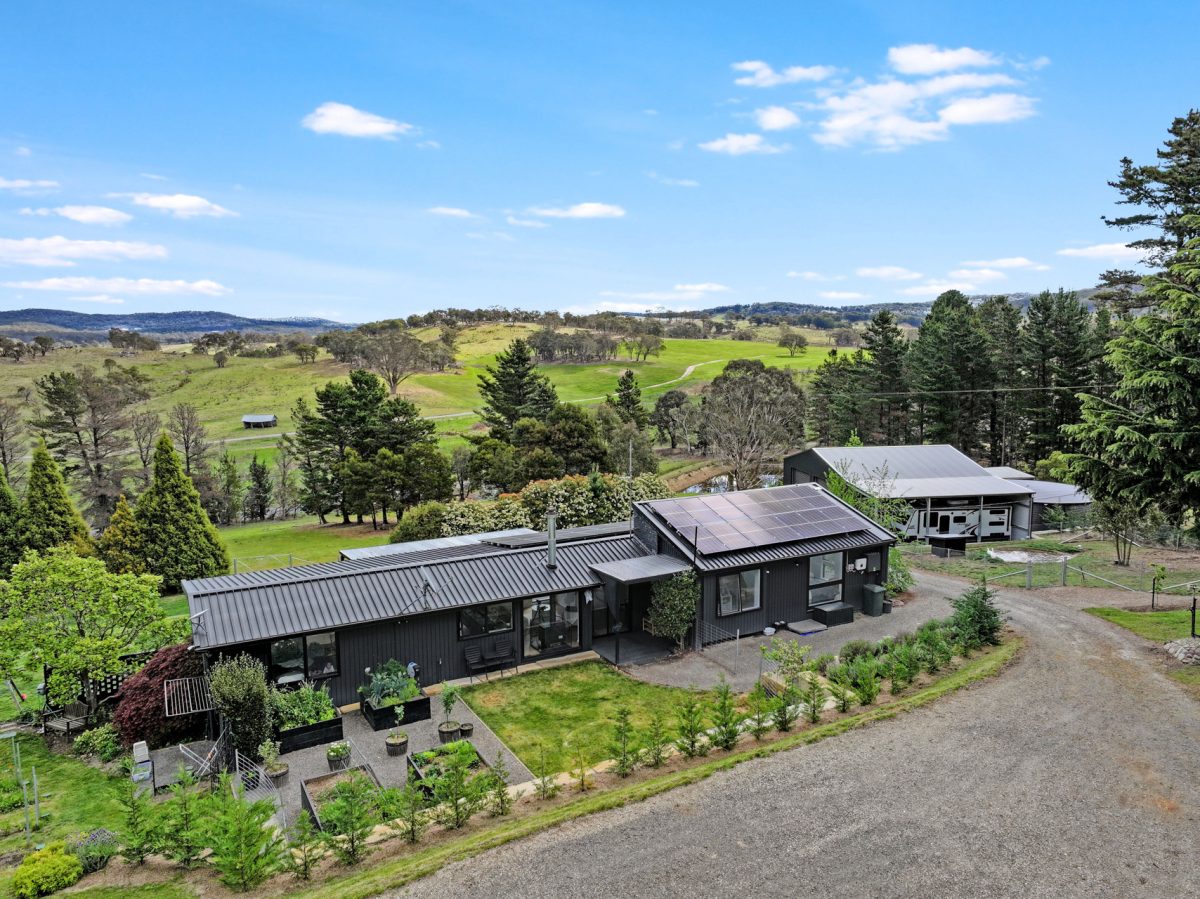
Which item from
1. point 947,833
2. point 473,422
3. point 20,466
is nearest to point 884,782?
point 947,833

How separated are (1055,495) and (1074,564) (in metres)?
10.7

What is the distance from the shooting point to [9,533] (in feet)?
80.7

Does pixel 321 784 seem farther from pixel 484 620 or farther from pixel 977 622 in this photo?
pixel 977 622

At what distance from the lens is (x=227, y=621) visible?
13.6 m

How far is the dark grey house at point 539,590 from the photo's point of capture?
14.2m

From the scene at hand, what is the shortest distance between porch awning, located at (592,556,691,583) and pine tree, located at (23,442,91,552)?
20050 mm

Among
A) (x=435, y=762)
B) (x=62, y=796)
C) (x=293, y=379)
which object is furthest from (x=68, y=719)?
(x=293, y=379)

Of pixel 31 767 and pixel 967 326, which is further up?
pixel 967 326

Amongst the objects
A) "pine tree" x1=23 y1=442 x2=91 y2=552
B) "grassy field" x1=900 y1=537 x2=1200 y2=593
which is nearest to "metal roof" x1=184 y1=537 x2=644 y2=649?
"pine tree" x1=23 y1=442 x2=91 y2=552

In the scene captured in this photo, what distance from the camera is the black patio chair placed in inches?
623

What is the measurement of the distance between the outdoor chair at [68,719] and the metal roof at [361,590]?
3135mm

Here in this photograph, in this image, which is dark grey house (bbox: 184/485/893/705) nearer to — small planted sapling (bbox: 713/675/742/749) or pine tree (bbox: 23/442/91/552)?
small planted sapling (bbox: 713/675/742/749)

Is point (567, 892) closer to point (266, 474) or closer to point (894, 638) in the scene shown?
point (894, 638)

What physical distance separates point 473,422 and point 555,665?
61.1 metres
